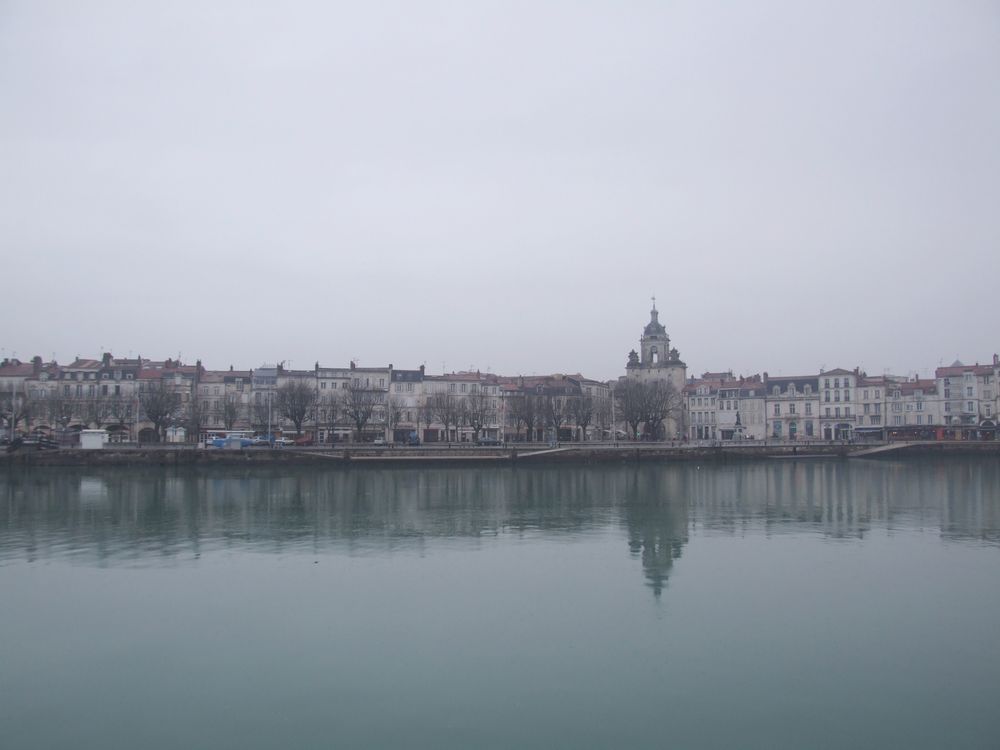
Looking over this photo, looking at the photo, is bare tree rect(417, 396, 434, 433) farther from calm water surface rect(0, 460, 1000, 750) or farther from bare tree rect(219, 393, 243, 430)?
calm water surface rect(0, 460, 1000, 750)

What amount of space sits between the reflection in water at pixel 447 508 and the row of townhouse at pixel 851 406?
1156 inches

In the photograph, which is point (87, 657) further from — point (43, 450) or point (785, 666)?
point (43, 450)

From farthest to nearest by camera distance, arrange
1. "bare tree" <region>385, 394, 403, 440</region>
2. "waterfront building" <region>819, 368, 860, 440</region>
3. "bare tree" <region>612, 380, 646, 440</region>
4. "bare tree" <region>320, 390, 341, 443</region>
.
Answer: "waterfront building" <region>819, 368, 860, 440</region>, "bare tree" <region>385, 394, 403, 440</region>, "bare tree" <region>612, 380, 646, 440</region>, "bare tree" <region>320, 390, 341, 443</region>

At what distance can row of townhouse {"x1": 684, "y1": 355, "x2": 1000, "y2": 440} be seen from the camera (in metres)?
73.8

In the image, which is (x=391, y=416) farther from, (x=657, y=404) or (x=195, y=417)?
(x=657, y=404)

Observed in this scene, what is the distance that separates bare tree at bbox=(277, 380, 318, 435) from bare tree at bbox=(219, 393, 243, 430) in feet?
12.9

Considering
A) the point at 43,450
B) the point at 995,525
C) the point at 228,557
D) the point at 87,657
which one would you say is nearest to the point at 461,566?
the point at 228,557

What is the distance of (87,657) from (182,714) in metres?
2.99

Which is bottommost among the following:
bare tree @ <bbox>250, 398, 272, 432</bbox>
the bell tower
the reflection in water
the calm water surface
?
the reflection in water

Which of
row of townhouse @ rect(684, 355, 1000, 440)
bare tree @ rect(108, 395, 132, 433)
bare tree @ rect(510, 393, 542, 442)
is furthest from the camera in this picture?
row of townhouse @ rect(684, 355, 1000, 440)

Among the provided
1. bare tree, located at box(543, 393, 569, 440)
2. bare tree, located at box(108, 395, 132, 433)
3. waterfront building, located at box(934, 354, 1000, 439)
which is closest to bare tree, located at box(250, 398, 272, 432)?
bare tree, located at box(108, 395, 132, 433)

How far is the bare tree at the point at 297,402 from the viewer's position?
65.3 metres

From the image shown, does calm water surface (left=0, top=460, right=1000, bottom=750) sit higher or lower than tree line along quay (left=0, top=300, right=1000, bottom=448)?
lower

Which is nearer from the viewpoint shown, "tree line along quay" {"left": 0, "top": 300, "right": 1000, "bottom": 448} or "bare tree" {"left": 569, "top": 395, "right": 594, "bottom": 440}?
"tree line along quay" {"left": 0, "top": 300, "right": 1000, "bottom": 448}
